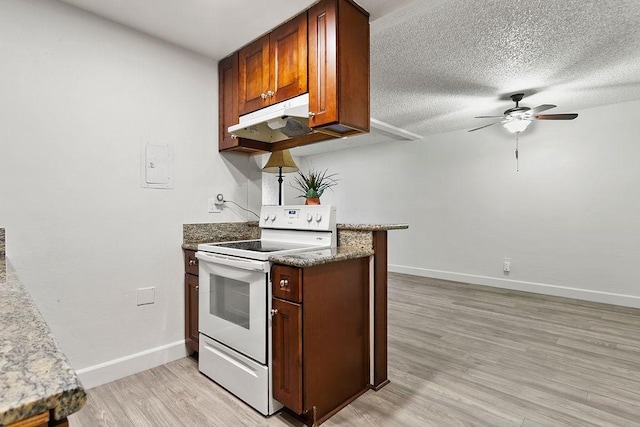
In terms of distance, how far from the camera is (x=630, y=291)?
12.1ft

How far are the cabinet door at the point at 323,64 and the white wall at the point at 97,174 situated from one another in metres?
1.06

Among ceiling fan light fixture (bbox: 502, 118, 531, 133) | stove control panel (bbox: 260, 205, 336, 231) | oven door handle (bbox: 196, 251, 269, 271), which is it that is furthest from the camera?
ceiling fan light fixture (bbox: 502, 118, 531, 133)

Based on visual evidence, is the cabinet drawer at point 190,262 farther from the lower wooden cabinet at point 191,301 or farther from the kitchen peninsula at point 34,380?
the kitchen peninsula at point 34,380

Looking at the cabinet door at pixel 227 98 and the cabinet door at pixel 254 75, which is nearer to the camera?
the cabinet door at pixel 254 75

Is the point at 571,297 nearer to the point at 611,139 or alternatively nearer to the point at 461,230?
the point at 461,230

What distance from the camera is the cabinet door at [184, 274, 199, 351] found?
2.29 meters

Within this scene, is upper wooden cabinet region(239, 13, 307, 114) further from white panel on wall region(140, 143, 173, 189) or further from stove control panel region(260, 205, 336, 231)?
stove control panel region(260, 205, 336, 231)

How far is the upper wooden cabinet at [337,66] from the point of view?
182cm

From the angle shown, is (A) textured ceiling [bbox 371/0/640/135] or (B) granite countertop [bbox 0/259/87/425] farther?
(A) textured ceiling [bbox 371/0/640/135]

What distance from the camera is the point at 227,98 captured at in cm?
255

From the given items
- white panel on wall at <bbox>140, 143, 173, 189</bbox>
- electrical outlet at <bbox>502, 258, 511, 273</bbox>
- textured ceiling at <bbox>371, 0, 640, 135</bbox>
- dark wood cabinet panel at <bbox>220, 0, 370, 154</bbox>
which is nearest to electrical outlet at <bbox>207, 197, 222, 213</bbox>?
white panel on wall at <bbox>140, 143, 173, 189</bbox>

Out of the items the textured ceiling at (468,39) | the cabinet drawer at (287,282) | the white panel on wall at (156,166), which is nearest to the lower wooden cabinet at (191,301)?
the white panel on wall at (156,166)

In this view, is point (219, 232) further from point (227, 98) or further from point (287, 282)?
point (287, 282)

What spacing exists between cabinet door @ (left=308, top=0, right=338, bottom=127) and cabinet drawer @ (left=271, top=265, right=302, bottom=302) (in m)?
0.86
